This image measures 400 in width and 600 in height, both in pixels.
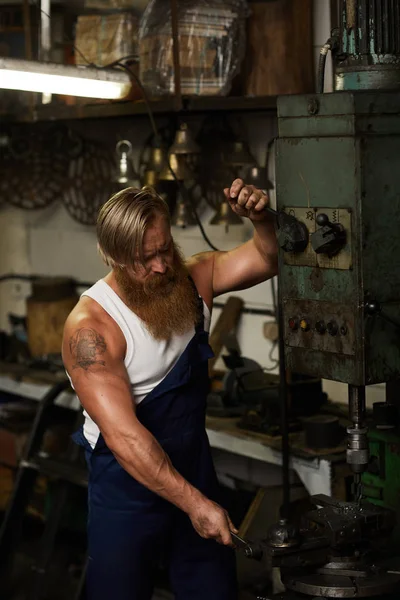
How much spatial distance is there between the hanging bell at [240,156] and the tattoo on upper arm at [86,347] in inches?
51.8

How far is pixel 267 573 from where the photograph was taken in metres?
3.95

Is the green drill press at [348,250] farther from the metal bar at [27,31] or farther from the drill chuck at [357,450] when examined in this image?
the metal bar at [27,31]

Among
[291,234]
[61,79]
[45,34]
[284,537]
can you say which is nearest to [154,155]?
[45,34]

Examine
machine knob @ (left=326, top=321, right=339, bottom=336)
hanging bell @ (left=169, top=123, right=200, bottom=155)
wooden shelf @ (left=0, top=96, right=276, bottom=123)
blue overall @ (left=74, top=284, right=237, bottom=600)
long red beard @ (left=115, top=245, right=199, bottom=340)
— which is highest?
wooden shelf @ (left=0, top=96, right=276, bottom=123)

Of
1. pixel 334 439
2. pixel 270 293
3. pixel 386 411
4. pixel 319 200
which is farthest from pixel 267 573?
pixel 319 200

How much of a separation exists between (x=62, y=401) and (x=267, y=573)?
3.63 feet

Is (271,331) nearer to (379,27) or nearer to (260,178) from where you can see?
(260,178)

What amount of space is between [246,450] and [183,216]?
1.01 meters

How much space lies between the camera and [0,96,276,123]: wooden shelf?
12.1 feet

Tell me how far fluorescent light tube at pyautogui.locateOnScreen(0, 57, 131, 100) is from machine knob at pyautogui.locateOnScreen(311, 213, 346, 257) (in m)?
1.07

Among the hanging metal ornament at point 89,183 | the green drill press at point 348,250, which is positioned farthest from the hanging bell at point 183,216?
the green drill press at point 348,250

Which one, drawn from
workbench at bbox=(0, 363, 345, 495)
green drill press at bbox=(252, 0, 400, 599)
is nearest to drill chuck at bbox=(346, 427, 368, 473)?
green drill press at bbox=(252, 0, 400, 599)

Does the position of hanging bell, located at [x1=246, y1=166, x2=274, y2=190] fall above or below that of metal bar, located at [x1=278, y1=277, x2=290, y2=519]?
above

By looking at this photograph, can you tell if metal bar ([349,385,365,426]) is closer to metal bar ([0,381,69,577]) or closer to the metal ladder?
the metal ladder
